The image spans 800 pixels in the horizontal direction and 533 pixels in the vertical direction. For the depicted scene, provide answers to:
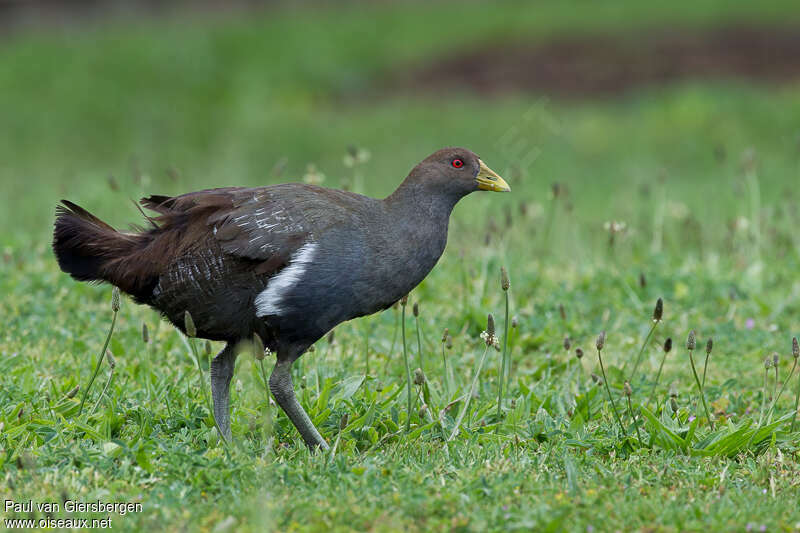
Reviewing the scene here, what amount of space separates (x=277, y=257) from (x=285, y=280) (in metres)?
0.12

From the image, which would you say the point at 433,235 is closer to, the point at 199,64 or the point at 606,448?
the point at 606,448

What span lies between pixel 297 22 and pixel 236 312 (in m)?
16.8

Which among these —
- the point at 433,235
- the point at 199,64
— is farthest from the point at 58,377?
the point at 199,64

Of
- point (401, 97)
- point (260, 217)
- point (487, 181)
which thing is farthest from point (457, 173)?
point (401, 97)

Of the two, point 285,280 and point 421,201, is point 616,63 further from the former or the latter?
point 285,280

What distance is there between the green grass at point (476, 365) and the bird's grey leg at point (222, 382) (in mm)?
110

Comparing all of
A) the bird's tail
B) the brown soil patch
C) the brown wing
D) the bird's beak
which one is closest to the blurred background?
the brown soil patch

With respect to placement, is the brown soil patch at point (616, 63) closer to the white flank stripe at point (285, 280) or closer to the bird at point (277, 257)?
the bird at point (277, 257)

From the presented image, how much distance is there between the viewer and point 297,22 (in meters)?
20.9

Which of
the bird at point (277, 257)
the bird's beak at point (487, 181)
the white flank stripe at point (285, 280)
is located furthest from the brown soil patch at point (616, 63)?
the white flank stripe at point (285, 280)

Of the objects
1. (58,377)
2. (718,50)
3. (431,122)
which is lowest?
(58,377)

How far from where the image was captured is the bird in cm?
485

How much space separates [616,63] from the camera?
742 inches

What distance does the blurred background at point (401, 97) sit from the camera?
12227mm
